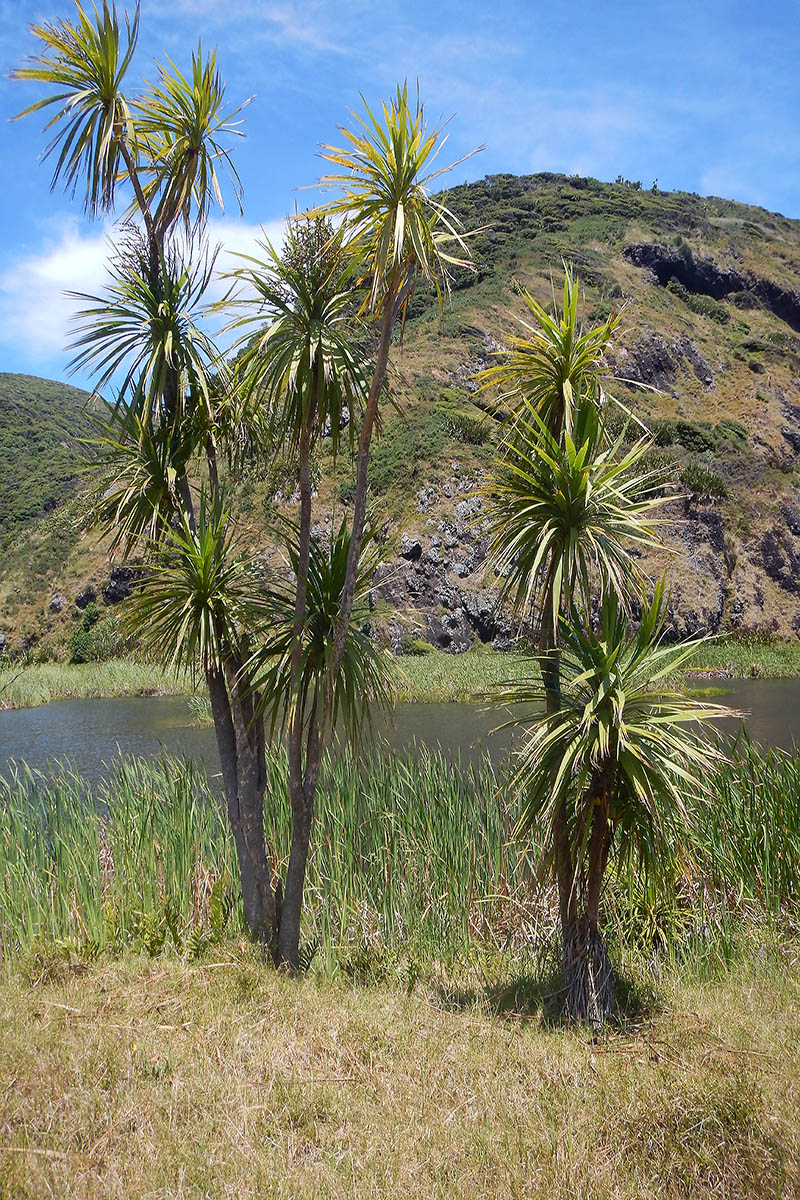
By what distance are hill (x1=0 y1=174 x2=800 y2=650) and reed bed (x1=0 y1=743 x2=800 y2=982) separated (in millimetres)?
14585

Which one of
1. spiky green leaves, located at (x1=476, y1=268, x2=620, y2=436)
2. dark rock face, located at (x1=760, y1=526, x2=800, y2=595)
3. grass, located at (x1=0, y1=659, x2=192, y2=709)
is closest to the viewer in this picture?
spiky green leaves, located at (x1=476, y1=268, x2=620, y2=436)

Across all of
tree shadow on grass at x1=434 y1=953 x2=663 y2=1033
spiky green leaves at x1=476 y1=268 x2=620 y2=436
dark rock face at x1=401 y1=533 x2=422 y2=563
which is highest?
dark rock face at x1=401 y1=533 x2=422 y2=563

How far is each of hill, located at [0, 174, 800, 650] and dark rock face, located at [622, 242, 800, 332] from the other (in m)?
0.14

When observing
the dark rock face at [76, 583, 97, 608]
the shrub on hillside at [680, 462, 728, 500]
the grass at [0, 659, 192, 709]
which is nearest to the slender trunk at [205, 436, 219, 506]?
the grass at [0, 659, 192, 709]

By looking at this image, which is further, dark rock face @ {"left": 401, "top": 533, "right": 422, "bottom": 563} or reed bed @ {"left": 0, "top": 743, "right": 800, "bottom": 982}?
dark rock face @ {"left": 401, "top": 533, "right": 422, "bottom": 563}

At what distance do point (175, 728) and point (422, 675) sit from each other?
A: 9.12 meters

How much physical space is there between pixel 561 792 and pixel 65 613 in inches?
1697

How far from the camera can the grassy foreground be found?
2795cm

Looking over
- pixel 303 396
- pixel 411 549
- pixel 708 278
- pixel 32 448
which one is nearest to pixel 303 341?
pixel 303 396

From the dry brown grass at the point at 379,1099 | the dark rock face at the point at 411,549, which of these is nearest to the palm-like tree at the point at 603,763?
the dry brown grass at the point at 379,1099

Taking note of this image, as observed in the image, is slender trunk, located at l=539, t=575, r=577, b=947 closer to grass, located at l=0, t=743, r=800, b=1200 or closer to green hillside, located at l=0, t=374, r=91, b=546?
grass, located at l=0, t=743, r=800, b=1200

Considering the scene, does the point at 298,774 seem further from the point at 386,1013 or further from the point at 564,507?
the point at 564,507

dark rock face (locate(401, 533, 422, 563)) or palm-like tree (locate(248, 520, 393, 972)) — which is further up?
dark rock face (locate(401, 533, 422, 563))

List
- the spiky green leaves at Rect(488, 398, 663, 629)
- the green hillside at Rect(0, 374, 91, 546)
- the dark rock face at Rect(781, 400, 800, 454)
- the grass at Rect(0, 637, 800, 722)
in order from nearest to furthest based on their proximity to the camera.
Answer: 1. the spiky green leaves at Rect(488, 398, 663, 629)
2. the grass at Rect(0, 637, 800, 722)
3. the dark rock face at Rect(781, 400, 800, 454)
4. the green hillside at Rect(0, 374, 91, 546)
